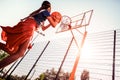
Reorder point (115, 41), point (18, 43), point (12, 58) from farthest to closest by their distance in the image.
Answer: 1. point (115, 41)
2. point (18, 43)
3. point (12, 58)

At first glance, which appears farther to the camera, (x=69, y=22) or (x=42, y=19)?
(x=69, y=22)

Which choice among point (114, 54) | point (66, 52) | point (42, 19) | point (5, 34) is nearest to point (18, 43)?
point (5, 34)

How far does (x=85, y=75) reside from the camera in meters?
10.7

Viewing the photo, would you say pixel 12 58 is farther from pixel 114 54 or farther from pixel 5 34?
pixel 114 54

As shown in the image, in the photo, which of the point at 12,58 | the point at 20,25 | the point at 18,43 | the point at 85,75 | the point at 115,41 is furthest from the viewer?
the point at 85,75

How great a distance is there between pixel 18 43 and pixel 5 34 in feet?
1.81

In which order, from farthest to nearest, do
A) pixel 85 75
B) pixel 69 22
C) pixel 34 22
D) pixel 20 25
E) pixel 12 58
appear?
pixel 85 75 → pixel 69 22 → pixel 34 22 → pixel 20 25 → pixel 12 58

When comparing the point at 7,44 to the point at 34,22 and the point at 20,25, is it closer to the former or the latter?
the point at 20,25

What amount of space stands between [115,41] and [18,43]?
22.9ft

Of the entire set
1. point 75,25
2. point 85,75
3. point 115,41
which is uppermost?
point 75,25

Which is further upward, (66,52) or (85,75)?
(66,52)

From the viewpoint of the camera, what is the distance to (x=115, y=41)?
8258 mm

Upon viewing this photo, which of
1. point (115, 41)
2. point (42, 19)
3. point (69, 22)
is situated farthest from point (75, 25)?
point (42, 19)

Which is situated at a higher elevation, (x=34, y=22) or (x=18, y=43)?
(x=34, y=22)
